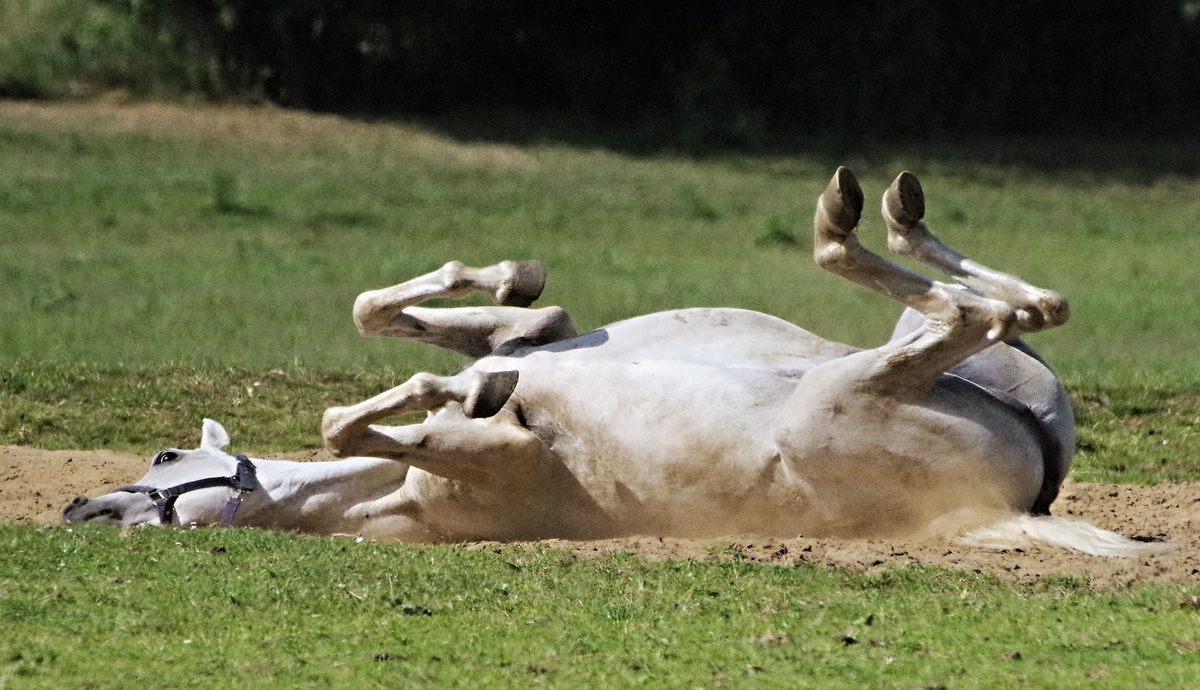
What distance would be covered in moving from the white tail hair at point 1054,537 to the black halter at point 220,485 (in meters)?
2.46

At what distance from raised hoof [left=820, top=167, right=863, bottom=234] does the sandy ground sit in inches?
40.7

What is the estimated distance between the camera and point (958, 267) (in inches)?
230

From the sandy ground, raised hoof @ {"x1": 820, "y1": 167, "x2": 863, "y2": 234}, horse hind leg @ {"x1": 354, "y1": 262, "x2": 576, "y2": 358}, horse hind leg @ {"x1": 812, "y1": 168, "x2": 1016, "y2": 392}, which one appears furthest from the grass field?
raised hoof @ {"x1": 820, "y1": 167, "x2": 863, "y2": 234}

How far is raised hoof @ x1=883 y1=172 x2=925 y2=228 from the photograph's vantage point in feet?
18.9

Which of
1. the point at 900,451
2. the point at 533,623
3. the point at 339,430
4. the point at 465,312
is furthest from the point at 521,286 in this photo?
the point at 533,623

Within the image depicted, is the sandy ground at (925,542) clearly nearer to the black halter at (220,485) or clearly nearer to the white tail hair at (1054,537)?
the white tail hair at (1054,537)

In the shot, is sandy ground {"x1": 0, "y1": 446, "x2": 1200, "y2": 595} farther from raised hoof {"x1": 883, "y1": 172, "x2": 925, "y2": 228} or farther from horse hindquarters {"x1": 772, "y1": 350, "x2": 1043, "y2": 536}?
raised hoof {"x1": 883, "y1": 172, "x2": 925, "y2": 228}

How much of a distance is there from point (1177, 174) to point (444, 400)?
17.9 m

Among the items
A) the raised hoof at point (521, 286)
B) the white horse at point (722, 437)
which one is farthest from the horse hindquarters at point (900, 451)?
the raised hoof at point (521, 286)

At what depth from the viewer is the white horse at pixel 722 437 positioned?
5562 millimetres

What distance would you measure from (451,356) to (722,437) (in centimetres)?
525

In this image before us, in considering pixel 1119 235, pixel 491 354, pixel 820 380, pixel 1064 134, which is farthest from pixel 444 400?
pixel 1064 134

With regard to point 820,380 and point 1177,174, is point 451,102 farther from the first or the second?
point 820,380

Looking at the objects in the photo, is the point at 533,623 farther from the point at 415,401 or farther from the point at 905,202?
the point at 905,202
